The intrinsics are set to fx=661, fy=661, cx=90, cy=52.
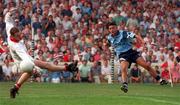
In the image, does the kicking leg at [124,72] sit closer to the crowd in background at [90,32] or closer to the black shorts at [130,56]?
the black shorts at [130,56]

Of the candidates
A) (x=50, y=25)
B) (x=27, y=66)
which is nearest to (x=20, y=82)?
(x=27, y=66)

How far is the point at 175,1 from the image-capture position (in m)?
32.3

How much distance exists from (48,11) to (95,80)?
15.2 ft

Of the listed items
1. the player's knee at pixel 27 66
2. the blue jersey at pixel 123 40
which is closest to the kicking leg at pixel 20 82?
the player's knee at pixel 27 66

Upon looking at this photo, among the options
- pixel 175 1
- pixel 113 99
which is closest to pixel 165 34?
pixel 175 1

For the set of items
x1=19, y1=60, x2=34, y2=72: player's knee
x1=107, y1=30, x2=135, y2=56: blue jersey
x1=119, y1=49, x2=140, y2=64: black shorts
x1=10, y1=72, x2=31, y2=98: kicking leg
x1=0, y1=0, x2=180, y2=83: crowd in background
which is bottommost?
x1=10, y1=72, x2=31, y2=98: kicking leg

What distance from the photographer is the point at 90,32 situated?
28391 mm

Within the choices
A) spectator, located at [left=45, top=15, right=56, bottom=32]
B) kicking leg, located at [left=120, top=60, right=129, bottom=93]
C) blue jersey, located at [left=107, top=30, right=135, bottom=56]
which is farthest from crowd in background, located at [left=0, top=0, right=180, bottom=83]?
kicking leg, located at [left=120, top=60, right=129, bottom=93]

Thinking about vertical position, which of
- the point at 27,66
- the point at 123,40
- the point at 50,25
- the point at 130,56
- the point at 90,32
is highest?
the point at 50,25

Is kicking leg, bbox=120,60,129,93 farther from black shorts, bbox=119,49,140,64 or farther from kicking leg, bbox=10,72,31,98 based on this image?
kicking leg, bbox=10,72,31,98

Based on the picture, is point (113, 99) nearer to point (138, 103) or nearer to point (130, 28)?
point (138, 103)

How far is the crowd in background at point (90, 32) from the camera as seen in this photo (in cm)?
2609

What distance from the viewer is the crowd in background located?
26.1 m

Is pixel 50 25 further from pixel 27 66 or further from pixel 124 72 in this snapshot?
pixel 27 66
